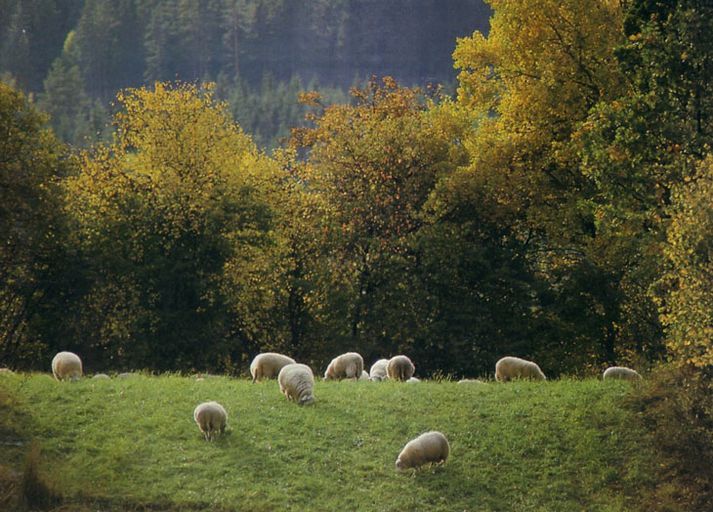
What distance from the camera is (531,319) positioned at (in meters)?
46.6

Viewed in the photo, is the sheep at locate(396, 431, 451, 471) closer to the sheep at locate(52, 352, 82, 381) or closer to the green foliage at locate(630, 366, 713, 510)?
the green foliage at locate(630, 366, 713, 510)

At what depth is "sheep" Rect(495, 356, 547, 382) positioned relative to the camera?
33.6 m

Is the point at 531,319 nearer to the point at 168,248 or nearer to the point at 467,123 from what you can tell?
the point at 467,123

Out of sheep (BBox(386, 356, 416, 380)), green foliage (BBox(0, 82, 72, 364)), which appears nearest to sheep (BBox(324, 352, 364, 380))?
sheep (BBox(386, 356, 416, 380))

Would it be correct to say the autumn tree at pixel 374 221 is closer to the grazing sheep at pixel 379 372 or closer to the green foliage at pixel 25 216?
the grazing sheep at pixel 379 372

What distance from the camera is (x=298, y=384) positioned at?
90.0 ft

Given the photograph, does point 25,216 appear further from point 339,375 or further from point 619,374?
point 619,374

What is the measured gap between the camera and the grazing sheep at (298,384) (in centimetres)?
2739

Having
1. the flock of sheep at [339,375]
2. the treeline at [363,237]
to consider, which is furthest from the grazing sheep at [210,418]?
the treeline at [363,237]

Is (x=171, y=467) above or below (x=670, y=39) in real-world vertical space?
below

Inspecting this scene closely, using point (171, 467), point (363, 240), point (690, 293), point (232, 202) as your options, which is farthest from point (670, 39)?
point (232, 202)

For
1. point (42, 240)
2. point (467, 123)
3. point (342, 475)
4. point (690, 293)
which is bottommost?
point (342, 475)

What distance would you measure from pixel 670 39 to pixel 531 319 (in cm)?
1820

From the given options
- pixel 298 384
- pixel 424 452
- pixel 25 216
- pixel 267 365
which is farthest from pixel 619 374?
pixel 25 216
